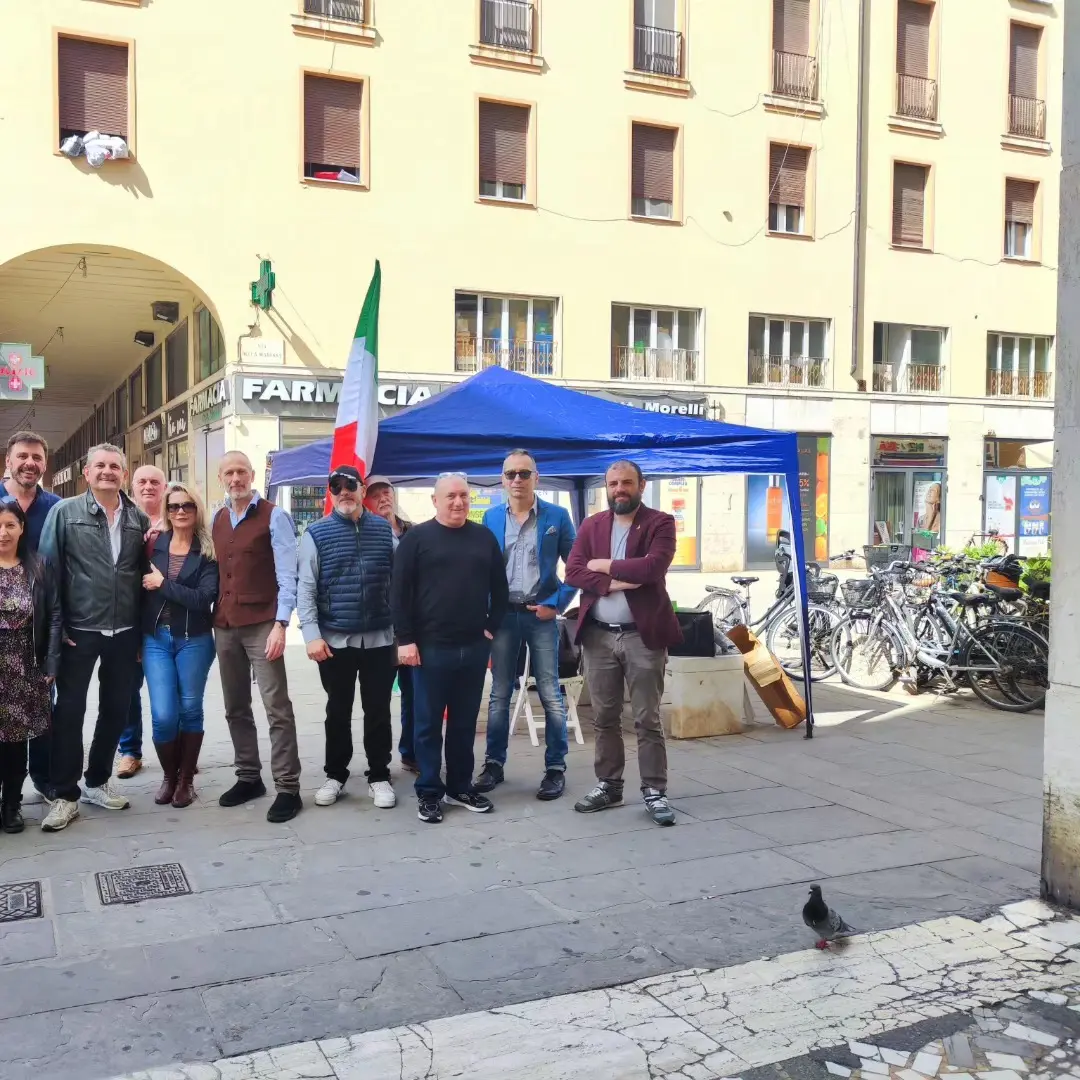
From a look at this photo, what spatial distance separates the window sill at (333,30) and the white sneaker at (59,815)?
55.4 ft

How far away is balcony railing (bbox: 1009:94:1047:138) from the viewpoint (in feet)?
84.4

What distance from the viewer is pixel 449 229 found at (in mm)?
20219

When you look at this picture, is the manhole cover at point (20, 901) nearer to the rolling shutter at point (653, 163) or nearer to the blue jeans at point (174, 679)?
the blue jeans at point (174, 679)

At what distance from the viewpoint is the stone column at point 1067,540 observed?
4.32 meters

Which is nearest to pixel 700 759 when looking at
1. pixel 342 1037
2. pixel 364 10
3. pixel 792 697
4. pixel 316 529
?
pixel 792 697

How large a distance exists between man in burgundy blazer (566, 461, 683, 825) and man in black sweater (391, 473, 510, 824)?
1.67ft

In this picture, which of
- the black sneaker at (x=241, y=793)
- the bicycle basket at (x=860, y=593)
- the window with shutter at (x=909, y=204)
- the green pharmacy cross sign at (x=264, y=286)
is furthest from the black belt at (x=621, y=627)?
the window with shutter at (x=909, y=204)

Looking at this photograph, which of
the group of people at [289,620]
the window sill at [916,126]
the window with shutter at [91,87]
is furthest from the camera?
the window sill at [916,126]

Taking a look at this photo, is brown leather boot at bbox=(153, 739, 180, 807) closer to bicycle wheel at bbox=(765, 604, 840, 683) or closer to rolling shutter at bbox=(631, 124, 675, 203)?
bicycle wheel at bbox=(765, 604, 840, 683)

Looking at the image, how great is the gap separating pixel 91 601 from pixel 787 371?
20267mm

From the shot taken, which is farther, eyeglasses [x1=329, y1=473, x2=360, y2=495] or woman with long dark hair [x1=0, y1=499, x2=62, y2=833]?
eyeglasses [x1=329, y1=473, x2=360, y2=495]

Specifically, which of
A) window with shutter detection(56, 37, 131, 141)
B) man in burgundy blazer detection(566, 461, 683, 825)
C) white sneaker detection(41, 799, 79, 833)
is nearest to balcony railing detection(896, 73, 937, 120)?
window with shutter detection(56, 37, 131, 141)

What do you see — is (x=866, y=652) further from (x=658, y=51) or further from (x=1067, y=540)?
(x=658, y=51)

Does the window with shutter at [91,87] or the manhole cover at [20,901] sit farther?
the window with shutter at [91,87]
